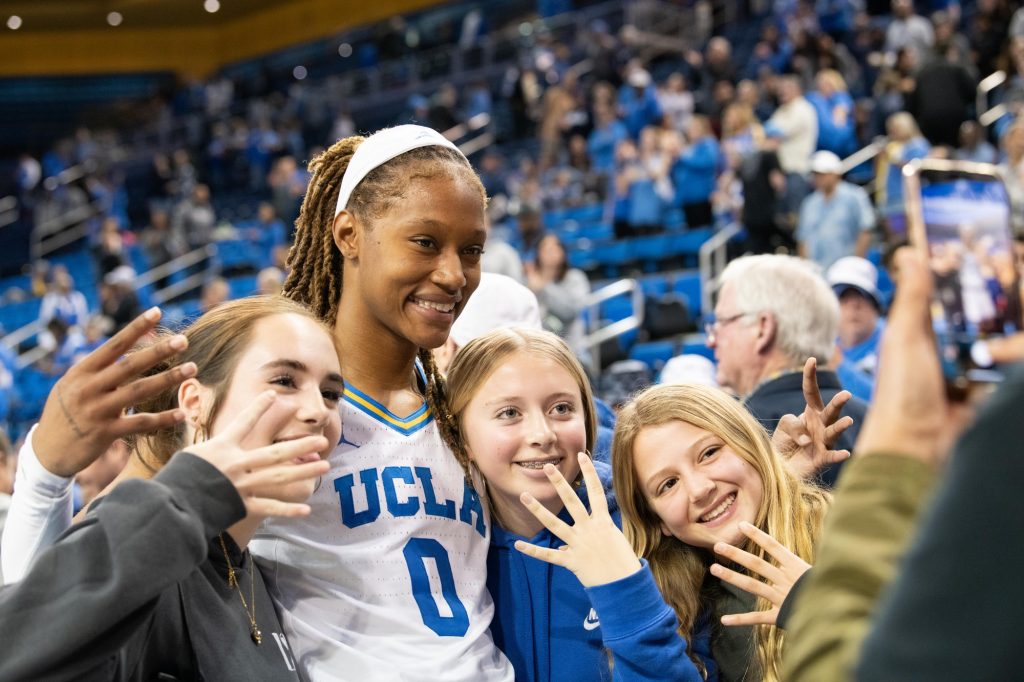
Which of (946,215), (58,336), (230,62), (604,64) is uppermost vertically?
(230,62)

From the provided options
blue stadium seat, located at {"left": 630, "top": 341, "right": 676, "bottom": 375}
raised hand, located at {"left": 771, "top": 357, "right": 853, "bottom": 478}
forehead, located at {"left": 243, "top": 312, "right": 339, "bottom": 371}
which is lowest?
blue stadium seat, located at {"left": 630, "top": 341, "right": 676, "bottom": 375}

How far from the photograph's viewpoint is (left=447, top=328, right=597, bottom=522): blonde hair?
2477 millimetres

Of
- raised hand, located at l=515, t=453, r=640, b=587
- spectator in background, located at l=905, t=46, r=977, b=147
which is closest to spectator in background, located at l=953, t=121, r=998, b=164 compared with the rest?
spectator in background, located at l=905, t=46, r=977, b=147

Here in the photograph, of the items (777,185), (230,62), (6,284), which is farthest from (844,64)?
(230,62)

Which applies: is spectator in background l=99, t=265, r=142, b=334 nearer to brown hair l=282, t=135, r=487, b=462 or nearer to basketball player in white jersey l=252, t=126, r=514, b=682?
brown hair l=282, t=135, r=487, b=462

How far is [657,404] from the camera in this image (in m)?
2.51

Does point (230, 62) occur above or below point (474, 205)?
above

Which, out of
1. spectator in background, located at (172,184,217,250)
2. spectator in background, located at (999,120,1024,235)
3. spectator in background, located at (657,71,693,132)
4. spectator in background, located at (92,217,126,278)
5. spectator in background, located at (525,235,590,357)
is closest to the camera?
spectator in background, located at (999,120,1024,235)

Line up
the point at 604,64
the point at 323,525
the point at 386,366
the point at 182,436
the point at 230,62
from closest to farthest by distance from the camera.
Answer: the point at 182,436
the point at 323,525
the point at 386,366
the point at 604,64
the point at 230,62

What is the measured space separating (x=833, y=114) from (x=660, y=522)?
26.8ft

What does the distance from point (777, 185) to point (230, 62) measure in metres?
19.4

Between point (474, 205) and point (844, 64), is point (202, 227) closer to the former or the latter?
point (844, 64)

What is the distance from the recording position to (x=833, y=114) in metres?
9.85

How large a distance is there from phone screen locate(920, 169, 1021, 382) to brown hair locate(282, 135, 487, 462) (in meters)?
1.31
